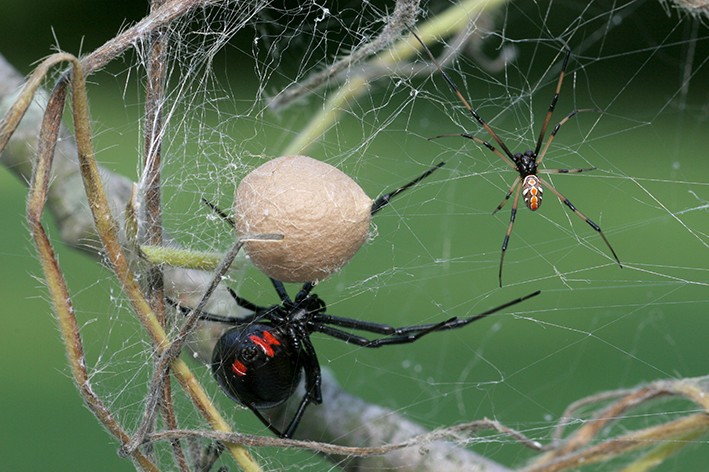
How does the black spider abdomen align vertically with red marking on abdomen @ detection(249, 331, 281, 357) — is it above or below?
below

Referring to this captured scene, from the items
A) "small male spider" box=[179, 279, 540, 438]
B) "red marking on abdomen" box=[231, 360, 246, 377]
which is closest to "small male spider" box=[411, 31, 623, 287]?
"small male spider" box=[179, 279, 540, 438]

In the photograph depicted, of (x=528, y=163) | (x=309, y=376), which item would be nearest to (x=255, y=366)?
(x=309, y=376)

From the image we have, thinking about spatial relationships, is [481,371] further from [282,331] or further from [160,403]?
[160,403]

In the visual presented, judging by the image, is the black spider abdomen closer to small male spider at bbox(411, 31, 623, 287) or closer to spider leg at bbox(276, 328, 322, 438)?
spider leg at bbox(276, 328, 322, 438)

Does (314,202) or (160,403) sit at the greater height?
(314,202)

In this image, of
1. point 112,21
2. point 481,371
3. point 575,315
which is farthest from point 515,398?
point 112,21

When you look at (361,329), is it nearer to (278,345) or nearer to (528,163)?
(278,345)

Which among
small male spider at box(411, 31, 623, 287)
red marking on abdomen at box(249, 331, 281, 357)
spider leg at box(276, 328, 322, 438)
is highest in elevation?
small male spider at box(411, 31, 623, 287)
